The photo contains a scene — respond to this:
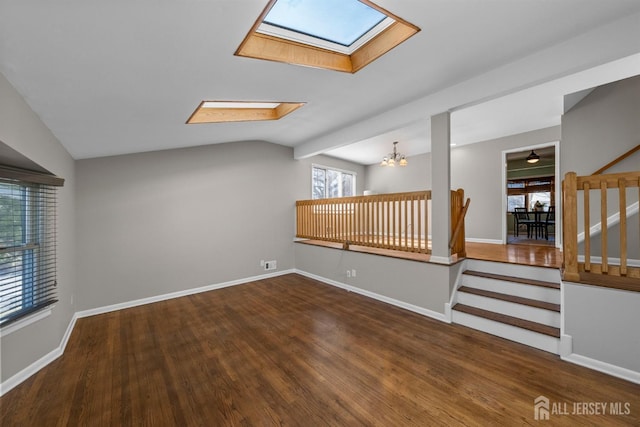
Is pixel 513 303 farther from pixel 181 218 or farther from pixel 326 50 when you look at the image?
pixel 181 218

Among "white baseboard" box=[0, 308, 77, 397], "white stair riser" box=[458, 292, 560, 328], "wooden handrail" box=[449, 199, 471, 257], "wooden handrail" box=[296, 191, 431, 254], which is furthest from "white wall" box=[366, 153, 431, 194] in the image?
"white baseboard" box=[0, 308, 77, 397]

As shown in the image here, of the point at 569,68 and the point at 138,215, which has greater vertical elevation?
the point at 569,68

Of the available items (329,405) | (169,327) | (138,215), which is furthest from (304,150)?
(329,405)

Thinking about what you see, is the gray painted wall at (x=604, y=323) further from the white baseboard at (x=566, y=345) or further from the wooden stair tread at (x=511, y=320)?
the wooden stair tread at (x=511, y=320)

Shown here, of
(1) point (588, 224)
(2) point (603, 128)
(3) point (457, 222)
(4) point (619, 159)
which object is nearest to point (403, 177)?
(3) point (457, 222)

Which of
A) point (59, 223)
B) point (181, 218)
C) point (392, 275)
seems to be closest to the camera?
point (59, 223)

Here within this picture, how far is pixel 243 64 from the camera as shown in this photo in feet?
6.89

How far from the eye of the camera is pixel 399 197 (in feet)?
12.6

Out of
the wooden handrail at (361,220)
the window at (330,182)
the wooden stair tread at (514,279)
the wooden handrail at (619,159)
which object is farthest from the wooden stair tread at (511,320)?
the window at (330,182)

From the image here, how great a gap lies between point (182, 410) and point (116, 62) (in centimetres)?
240

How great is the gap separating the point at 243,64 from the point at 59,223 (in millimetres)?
2656

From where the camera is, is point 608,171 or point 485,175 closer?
point 608,171

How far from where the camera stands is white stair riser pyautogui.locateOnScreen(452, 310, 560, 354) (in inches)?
94.9

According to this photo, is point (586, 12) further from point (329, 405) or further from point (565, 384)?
point (329, 405)
